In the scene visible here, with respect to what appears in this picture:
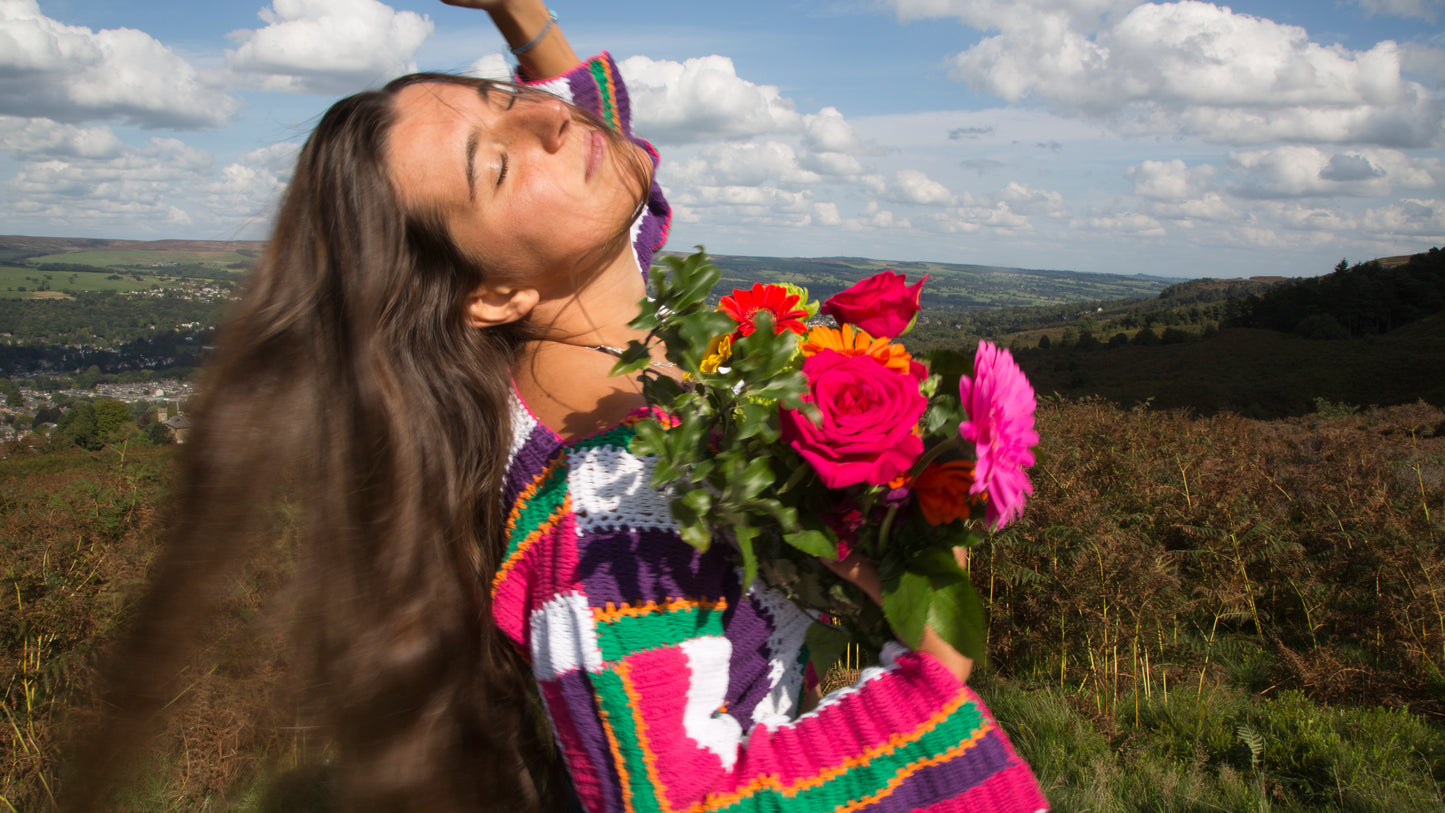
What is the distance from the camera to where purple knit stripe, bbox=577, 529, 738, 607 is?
49.5 inches

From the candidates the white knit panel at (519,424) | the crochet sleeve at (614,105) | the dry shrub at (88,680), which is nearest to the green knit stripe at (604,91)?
the crochet sleeve at (614,105)

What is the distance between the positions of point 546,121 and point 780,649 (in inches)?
46.4

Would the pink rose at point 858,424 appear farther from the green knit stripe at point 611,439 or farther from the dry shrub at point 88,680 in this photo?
the dry shrub at point 88,680

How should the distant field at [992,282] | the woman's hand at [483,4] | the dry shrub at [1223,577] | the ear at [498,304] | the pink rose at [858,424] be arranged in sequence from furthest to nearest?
the distant field at [992,282], the dry shrub at [1223,577], the woman's hand at [483,4], the ear at [498,304], the pink rose at [858,424]

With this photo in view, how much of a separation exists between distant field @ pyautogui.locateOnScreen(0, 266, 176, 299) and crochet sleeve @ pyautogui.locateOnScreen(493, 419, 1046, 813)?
3456 cm

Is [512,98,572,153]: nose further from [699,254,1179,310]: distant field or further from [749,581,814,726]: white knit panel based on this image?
[699,254,1179,310]: distant field

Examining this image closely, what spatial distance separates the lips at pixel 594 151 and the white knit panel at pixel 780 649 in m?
0.89

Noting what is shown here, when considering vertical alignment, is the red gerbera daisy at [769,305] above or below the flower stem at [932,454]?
above

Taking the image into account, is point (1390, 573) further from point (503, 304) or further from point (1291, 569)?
point (503, 304)

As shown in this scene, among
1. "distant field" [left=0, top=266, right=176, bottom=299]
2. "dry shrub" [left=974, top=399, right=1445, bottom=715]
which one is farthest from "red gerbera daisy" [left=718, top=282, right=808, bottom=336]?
"distant field" [left=0, top=266, right=176, bottom=299]

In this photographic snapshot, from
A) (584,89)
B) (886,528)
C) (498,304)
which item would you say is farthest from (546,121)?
(886,528)

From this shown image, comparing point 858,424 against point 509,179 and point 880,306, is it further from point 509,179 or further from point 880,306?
point 509,179

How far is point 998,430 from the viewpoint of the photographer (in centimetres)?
113

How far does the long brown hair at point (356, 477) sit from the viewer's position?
146 centimetres
